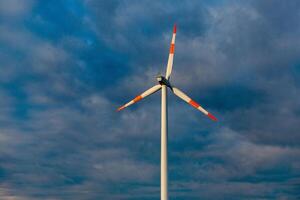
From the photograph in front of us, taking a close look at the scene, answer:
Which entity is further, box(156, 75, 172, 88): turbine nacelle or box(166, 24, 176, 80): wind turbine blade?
box(166, 24, 176, 80): wind turbine blade

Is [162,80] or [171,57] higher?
[171,57]

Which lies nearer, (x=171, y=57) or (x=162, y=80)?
(x=162, y=80)

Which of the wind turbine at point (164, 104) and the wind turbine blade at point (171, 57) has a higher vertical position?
the wind turbine blade at point (171, 57)

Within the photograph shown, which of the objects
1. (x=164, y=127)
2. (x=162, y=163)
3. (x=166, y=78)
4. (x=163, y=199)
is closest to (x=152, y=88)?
(x=166, y=78)

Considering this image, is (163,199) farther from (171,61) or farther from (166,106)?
(171,61)

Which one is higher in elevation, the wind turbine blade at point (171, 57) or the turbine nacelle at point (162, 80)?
the wind turbine blade at point (171, 57)

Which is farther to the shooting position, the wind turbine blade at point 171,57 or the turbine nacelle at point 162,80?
the wind turbine blade at point 171,57

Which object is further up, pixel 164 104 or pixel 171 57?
pixel 171 57

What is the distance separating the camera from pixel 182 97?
11412cm

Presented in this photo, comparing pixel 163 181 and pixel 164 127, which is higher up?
pixel 164 127

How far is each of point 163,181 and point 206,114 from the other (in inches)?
832

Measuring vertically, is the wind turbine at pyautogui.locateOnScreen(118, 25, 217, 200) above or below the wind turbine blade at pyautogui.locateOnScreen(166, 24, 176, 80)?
below

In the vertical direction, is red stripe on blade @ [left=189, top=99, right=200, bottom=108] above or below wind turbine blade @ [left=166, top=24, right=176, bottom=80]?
below

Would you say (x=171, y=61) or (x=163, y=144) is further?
(x=171, y=61)
